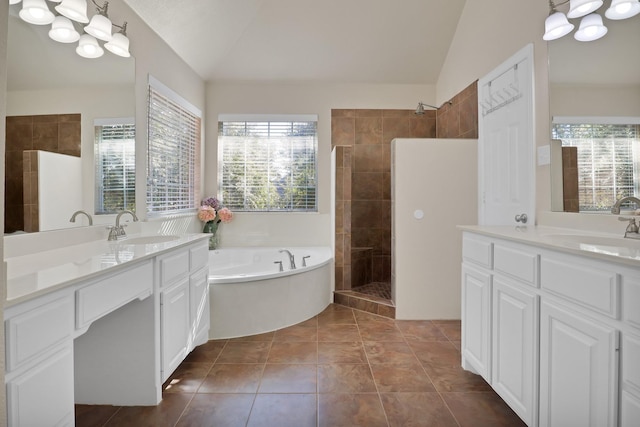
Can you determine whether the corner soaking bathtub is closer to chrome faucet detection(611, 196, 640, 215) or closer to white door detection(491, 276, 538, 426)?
white door detection(491, 276, 538, 426)

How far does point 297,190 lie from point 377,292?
150cm

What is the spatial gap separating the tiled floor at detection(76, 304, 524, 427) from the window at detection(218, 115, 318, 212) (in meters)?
1.72

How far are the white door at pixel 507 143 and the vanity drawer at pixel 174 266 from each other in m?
2.21

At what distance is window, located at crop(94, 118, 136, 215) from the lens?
6.31 ft

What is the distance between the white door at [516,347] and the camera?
130 cm

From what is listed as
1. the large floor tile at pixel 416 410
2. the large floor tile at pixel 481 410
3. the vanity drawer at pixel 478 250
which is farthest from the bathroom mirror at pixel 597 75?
the large floor tile at pixel 416 410

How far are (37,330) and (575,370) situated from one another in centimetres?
168

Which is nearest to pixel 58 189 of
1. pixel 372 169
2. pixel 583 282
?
pixel 583 282

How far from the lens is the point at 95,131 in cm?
186

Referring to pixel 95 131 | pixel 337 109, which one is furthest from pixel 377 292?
pixel 95 131

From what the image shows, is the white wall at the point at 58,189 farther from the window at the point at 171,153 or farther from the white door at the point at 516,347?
the white door at the point at 516,347

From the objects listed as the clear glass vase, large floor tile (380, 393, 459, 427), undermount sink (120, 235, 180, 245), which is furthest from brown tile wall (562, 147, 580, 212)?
the clear glass vase

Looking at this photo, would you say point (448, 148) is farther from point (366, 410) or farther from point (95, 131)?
point (95, 131)

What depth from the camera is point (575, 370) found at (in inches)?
43.2
